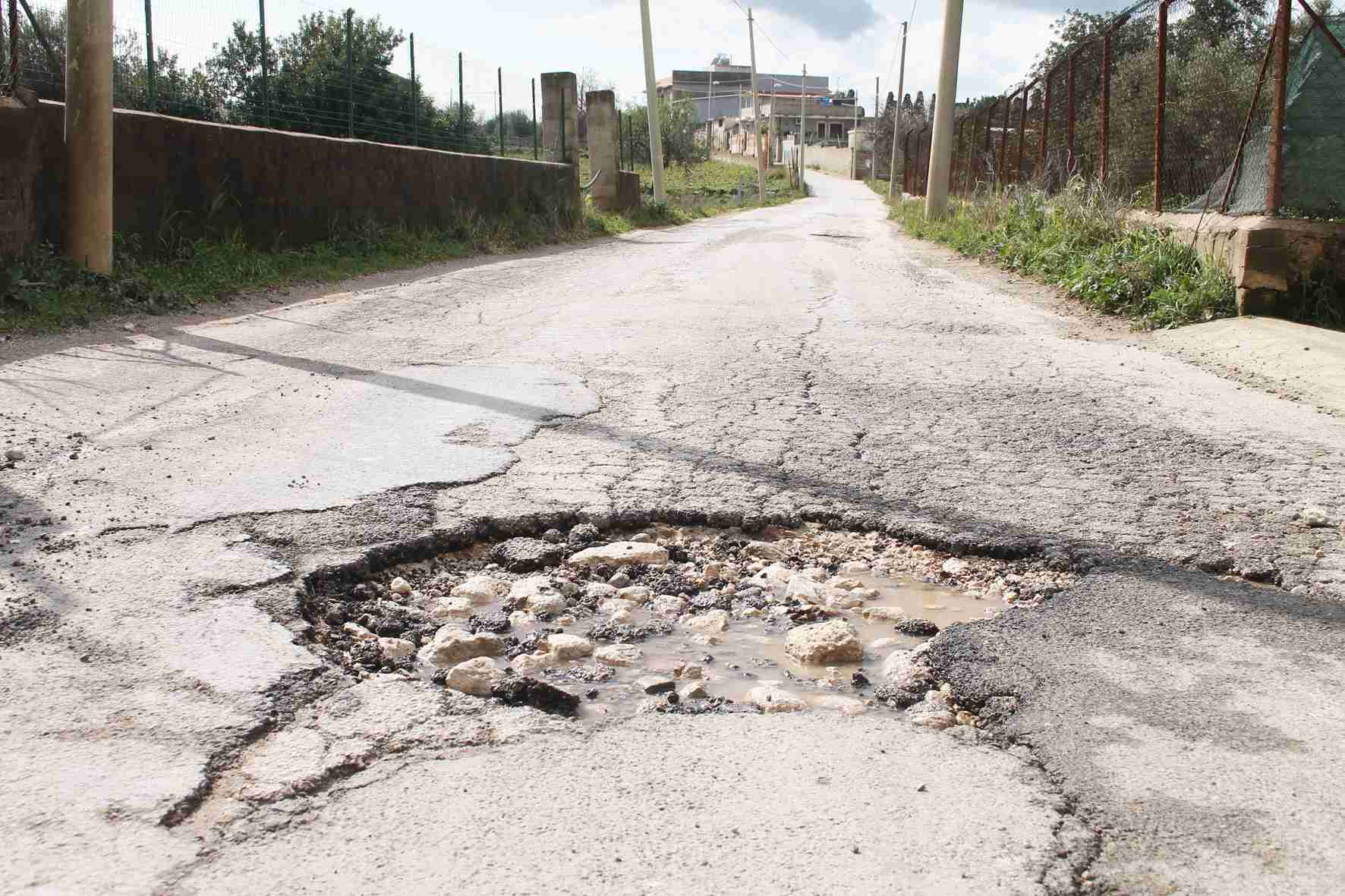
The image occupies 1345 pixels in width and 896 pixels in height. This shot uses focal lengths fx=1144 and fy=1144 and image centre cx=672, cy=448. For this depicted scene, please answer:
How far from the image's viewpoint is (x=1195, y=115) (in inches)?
467

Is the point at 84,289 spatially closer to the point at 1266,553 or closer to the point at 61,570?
the point at 61,570

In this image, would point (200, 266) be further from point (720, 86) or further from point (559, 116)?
point (720, 86)

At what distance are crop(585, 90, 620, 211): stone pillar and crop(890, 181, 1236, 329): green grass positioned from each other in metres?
8.09

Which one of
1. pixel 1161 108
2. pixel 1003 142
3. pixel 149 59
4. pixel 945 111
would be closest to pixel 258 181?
pixel 149 59

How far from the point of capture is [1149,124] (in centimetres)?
1168

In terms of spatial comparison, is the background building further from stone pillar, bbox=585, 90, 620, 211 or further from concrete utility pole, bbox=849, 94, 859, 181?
stone pillar, bbox=585, 90, 620, 211

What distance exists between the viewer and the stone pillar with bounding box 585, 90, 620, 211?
21562 mm

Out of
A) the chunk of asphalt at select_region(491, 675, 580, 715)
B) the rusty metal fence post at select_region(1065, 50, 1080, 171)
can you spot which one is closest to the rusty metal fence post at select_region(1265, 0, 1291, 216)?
the rusty metal fence post at select_region(1065, 50, 1080, 171)

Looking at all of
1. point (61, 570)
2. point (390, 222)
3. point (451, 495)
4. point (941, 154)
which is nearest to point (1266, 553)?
point (451, 495)

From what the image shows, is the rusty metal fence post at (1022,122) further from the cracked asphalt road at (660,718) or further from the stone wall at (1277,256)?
the cracked asphalt road at (660,718)

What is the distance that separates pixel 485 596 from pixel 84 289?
5.54 m

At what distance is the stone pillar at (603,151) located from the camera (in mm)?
21562

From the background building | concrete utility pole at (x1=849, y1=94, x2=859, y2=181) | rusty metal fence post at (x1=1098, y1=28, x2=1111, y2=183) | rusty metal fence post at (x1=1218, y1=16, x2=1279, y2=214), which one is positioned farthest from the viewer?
the background building

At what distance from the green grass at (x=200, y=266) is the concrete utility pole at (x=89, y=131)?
0.21 metres
